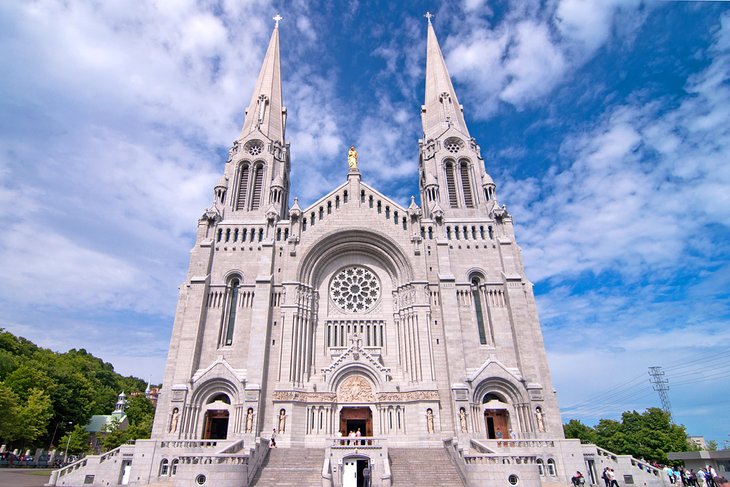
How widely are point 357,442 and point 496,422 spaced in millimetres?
10131

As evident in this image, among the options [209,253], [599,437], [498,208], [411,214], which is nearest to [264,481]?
[209,253]

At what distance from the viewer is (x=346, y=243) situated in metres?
32.5

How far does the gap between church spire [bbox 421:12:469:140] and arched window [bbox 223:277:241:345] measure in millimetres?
21623

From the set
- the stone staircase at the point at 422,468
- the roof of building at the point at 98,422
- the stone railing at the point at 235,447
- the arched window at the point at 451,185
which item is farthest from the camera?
the roof of building at the point at 98,422

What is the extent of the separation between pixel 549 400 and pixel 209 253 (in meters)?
25.3

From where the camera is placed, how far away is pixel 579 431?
60.8 m

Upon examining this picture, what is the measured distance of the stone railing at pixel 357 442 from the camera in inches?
819

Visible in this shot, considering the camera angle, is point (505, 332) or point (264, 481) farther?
point (505, 332)

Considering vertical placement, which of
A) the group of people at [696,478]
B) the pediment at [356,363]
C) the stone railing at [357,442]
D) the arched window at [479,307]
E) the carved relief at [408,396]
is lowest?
the group of people at [696,478]

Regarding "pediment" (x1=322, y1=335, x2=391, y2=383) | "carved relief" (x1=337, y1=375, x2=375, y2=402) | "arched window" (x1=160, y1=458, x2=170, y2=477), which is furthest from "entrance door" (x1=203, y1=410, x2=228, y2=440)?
"carved relief" (x1=337, y1=375, x2=375, y2=402)

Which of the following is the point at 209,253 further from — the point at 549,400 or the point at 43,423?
the point at 43,423

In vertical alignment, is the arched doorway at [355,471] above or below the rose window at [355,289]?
below

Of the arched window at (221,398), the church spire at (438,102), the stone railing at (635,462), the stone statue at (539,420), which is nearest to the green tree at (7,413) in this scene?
the arched window at (221,398)

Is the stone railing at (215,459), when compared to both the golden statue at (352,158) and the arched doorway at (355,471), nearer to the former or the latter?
the arched doorway at (355,471)
